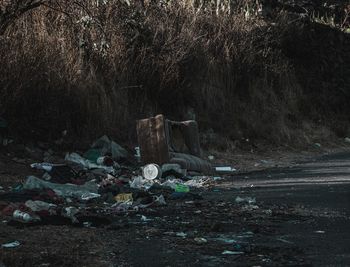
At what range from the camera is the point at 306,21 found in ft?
65.2

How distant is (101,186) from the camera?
7957 mm

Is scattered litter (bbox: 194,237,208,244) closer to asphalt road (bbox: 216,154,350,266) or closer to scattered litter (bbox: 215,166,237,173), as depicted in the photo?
asphalt road (bbox: 216,154,350,266)

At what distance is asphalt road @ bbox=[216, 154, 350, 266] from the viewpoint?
4.98m

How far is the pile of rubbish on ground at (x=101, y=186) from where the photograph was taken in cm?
590

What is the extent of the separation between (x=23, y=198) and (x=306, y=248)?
11.2 feet

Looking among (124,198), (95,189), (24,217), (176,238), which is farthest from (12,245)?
(95,189)

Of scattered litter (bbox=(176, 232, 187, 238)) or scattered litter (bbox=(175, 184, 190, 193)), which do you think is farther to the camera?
scattered litter (bbox=(175, 184, 190, 193))

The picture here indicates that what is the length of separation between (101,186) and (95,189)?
230 mm

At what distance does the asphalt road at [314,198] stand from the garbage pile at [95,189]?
901 millimetres

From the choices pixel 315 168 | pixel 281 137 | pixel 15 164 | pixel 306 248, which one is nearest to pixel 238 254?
pixel 306 248

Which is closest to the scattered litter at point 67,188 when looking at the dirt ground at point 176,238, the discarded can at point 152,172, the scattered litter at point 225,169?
the dirt ground at point 176,238

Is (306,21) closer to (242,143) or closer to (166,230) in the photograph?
(242,143)

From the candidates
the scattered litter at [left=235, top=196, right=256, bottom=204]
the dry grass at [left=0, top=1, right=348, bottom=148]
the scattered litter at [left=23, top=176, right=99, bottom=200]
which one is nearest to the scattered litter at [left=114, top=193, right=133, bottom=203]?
the scattered litter at [left=23, top=176, right=99, bottom=200]

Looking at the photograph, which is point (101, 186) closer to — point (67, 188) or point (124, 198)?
point (67, 188)
